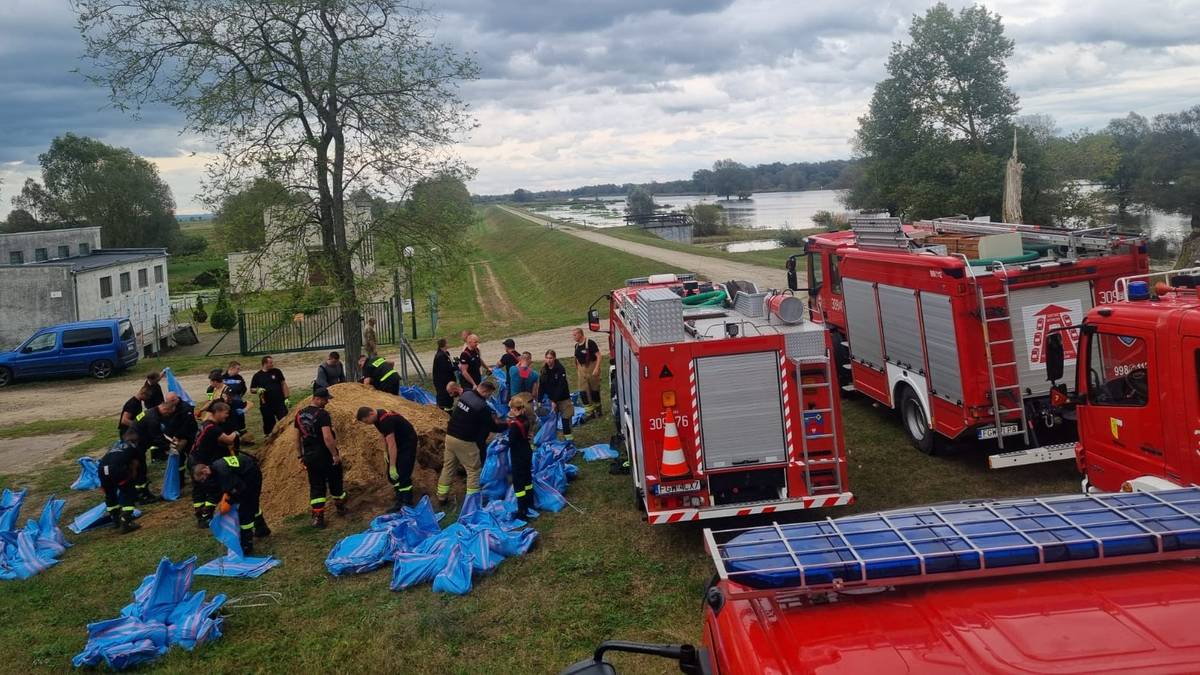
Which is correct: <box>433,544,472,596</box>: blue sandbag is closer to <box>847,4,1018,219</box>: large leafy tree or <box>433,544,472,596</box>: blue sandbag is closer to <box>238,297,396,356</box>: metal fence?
<box>238,297,396,356</box>: metal fence

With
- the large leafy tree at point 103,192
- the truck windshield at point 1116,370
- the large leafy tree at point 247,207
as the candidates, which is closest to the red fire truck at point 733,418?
the truck windshield at point 1116,370

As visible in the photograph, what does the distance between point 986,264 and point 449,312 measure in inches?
1237

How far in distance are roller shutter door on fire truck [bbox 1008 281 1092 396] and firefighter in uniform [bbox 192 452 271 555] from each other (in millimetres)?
8983

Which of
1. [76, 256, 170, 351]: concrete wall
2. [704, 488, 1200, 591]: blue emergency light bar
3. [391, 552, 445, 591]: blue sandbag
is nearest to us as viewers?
[704, 488, 1200, 591]: blue emergency light bar

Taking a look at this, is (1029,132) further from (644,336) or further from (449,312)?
(644,336)

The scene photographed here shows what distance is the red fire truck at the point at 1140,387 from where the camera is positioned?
21.7 feet

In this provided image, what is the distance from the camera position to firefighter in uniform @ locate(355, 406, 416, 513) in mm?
10359

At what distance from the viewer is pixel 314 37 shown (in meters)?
16.8

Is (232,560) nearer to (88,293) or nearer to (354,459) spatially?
(354,459)

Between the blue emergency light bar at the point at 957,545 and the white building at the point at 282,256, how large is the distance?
1563 cm

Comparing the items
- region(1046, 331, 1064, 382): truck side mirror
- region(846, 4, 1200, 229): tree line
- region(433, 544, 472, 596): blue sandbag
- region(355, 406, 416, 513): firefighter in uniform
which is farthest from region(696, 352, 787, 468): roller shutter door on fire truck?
region(846, 4, 1200, 229): tree line

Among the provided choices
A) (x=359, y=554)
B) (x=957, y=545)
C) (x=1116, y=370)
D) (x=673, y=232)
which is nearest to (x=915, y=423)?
(x=1116, y=370)

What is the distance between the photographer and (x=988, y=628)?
9.29 ft

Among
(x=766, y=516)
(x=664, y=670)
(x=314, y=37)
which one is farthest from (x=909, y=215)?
(x=664, y=670)
